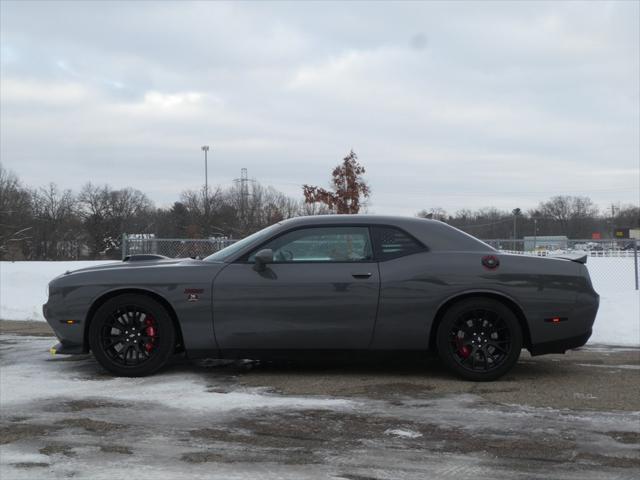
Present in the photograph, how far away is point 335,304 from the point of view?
5.91 m

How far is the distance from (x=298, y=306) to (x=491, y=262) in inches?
68.7

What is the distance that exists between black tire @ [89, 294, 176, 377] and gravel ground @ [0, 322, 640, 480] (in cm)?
16

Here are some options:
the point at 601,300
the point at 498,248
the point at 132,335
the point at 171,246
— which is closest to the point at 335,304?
the point at 132,335

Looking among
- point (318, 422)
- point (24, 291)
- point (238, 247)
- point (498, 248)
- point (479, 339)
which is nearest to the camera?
point (318, 422)

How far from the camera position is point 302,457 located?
12.6ft

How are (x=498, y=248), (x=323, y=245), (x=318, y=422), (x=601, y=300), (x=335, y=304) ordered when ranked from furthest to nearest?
(x=498, y=248)
(x=601, y=300)
(x=323, y=245)
(x=335, y=304)
(x=318, y=422)

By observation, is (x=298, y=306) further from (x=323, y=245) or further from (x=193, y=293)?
(x=193, y=293)

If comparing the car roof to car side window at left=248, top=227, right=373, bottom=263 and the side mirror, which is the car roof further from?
the side mirror

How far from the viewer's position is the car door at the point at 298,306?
591 centimetres

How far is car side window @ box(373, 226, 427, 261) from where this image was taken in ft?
20.0

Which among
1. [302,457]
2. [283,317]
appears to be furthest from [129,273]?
[302,457]

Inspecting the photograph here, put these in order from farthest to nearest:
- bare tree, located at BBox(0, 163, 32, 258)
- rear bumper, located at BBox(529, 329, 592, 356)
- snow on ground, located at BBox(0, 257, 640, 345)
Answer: bare tree, located at BBox(0, 163, 32, 258)
snow on ground, located at BBox(0, 257, 640, 345)
rear bumper, located at BBox(529, 329, 592, 356)

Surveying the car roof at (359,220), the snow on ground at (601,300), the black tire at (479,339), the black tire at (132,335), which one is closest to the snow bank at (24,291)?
the snow on ground at (601,300)

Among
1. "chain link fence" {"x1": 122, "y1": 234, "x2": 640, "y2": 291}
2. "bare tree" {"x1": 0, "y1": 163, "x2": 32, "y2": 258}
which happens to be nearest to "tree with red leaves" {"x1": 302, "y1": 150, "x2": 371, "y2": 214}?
"chain link fence" {"x1": 122, "y1": 234, "x2": 640, "y2": 291}
